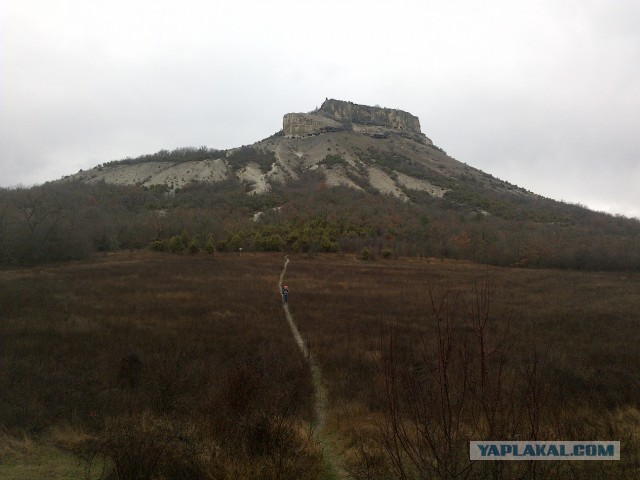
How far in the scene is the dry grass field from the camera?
4.58 m

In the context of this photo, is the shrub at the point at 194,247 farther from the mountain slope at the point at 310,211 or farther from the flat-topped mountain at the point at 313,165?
the flat-topped mountain at the point at 313,165

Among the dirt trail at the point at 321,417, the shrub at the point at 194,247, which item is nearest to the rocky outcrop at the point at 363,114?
the shrub at the point at 194,247

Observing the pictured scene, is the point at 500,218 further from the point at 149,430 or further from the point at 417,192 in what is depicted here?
the point at 149,430

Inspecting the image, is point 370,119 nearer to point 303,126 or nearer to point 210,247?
point 303,126

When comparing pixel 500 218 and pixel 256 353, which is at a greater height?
pixel 500 218

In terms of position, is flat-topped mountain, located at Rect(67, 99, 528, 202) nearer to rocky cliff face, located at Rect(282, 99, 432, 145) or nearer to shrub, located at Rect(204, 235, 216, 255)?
rocky cliff face, located at Rect(282, 99, 432, 145)

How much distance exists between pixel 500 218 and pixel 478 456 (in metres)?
79.4


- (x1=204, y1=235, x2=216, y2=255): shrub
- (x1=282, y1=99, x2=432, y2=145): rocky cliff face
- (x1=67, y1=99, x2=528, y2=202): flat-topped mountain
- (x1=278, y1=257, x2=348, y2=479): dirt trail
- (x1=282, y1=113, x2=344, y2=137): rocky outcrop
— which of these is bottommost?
(x1=278, y1=257, x2=348, y2=479): dirt trail

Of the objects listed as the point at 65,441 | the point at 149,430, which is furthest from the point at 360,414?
the point at 65,441

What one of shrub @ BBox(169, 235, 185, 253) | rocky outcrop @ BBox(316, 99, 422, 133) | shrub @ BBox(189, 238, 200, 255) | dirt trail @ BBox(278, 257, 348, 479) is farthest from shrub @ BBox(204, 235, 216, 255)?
rocky outcrop @ BBox(316, 99, 422, 133)

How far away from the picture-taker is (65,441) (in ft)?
21.3

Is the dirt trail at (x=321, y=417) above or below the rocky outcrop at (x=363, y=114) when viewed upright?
below

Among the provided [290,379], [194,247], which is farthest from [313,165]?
[290,379]

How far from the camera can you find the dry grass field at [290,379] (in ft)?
15.0
